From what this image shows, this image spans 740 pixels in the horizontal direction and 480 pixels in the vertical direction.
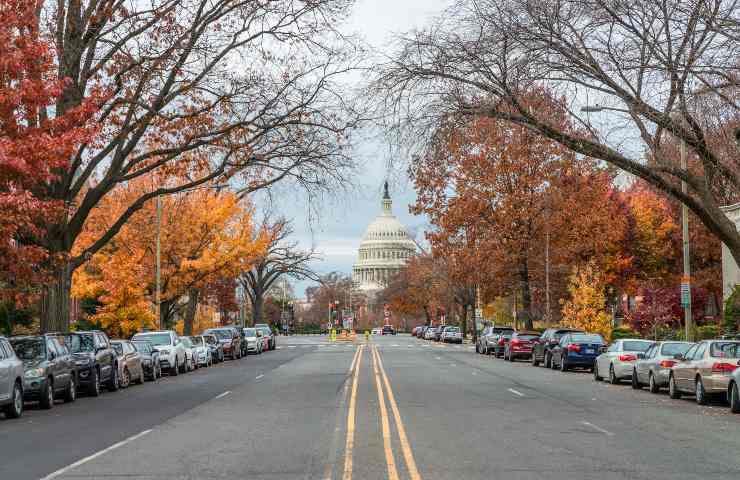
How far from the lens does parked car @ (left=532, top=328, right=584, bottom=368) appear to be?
41.2 m

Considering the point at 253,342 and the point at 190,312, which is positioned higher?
the point at 190,312

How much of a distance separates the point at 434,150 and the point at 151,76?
8958 millimetres

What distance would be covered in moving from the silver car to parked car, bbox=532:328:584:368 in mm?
22840

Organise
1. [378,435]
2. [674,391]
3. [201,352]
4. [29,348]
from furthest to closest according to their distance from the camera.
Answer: [201,352] < [674,391] < [29,348] < [378,435]

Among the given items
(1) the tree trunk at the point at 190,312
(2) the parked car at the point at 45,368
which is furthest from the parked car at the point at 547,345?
(2) the parked car at the point at 45,368

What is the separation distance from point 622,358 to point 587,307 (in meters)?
22.6

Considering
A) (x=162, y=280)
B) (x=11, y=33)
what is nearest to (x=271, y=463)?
(x=11, y=33)

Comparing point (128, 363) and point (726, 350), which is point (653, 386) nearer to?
point (726, 350)

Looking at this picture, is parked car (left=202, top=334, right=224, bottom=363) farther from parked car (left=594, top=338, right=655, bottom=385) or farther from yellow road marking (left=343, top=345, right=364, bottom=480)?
yellow road marking (left=343, top=345, right=364, bottom=480)

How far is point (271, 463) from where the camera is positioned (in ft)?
40.4

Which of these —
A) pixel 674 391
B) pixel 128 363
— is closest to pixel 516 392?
pixel 674 391

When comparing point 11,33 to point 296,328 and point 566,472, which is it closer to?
point 566,472

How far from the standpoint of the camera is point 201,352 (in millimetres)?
45062

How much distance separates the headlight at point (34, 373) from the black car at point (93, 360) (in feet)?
12.1
